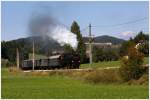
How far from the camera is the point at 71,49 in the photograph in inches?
3194

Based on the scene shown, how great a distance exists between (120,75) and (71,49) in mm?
50425

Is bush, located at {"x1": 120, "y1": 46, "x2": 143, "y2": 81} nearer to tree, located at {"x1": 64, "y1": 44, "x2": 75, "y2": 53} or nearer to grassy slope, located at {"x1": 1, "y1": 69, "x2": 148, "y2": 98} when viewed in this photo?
Result: grassy slope, located at {"x1": 1, "y1": 69, "x2": 148, "y2": 98}

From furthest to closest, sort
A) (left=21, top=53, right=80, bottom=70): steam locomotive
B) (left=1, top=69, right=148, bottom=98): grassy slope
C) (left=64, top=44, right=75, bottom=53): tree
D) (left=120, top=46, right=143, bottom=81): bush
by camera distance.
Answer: (left=64, top=44, right=75, bottom=53): tree < (left=21, top=53, right=80, bottom=70): steam locomotive < (left=120, top=46, right=143, bottom=81): bush < (left=1, top=69, right=148, bottom=98): grassy slope

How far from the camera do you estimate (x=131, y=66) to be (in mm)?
30953

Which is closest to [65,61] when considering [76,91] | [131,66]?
[131,66]

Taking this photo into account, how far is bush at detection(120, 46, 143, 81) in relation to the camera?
30859 millimetres

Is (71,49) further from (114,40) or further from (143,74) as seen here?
(143,74)

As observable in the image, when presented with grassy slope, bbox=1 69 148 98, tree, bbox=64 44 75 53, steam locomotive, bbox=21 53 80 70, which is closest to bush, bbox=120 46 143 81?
grassy slope, bbox=1 69 148 98

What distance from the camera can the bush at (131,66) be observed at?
3086cm

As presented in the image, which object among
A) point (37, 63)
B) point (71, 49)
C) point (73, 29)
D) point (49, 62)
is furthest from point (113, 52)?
point (49, 62)

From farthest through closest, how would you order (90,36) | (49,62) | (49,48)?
(49,48)
(49,62)
(90,36)

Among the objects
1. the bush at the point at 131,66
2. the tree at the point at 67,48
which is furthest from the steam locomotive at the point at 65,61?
the bush at the point at 131,66

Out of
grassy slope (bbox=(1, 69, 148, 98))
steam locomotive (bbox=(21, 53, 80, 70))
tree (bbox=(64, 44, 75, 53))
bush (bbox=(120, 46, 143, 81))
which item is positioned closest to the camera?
grassy slope (bbox=(1, 69, 148, 98))

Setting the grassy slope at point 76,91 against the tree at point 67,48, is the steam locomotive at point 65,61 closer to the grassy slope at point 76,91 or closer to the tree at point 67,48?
the tree at point 67,48
